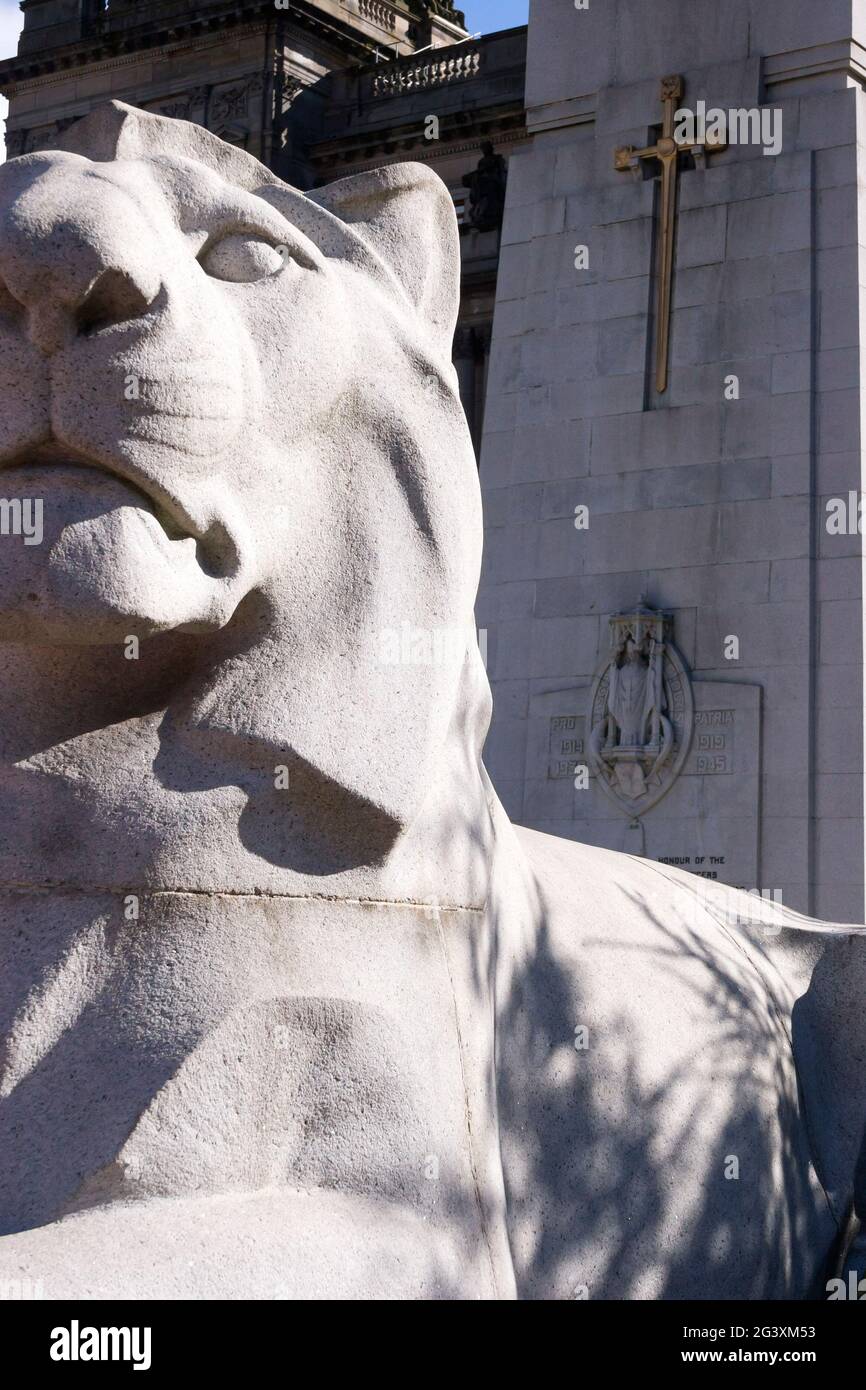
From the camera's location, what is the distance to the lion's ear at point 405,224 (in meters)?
3.28

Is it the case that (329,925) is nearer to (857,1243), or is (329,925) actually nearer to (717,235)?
(857,1243)

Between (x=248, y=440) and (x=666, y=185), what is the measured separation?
851 cm

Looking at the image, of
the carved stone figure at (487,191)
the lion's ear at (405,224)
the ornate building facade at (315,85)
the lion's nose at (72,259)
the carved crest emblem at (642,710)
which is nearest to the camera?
the lion's nose at (72,259)

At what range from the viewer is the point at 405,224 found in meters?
3.30

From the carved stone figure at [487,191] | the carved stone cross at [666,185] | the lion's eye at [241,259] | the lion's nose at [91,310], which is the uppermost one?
the carved stone figure at [487,191]

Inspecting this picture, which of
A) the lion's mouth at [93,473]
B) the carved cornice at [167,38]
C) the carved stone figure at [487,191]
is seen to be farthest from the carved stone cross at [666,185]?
the carved cornice at [167,38]

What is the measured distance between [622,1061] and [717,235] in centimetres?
800

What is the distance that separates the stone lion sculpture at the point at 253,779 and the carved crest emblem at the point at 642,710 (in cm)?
729

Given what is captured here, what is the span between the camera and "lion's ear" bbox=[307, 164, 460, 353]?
3275 mm

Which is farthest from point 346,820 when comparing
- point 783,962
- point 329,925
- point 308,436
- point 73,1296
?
point 783,962

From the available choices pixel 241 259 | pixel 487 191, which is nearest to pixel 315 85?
pixel 487 191

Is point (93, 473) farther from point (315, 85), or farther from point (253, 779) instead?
point (315, 85)

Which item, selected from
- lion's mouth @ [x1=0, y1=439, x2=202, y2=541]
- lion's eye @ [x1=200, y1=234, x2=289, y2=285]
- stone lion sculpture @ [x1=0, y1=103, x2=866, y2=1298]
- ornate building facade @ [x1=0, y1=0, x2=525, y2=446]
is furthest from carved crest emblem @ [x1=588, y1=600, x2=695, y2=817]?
ornate building facade @ [x1=0, y1=0, x2=525, y2=446]

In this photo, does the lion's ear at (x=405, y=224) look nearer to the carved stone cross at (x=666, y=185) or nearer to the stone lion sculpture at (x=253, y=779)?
the stone lion sculpture at (x=253, y=779)
